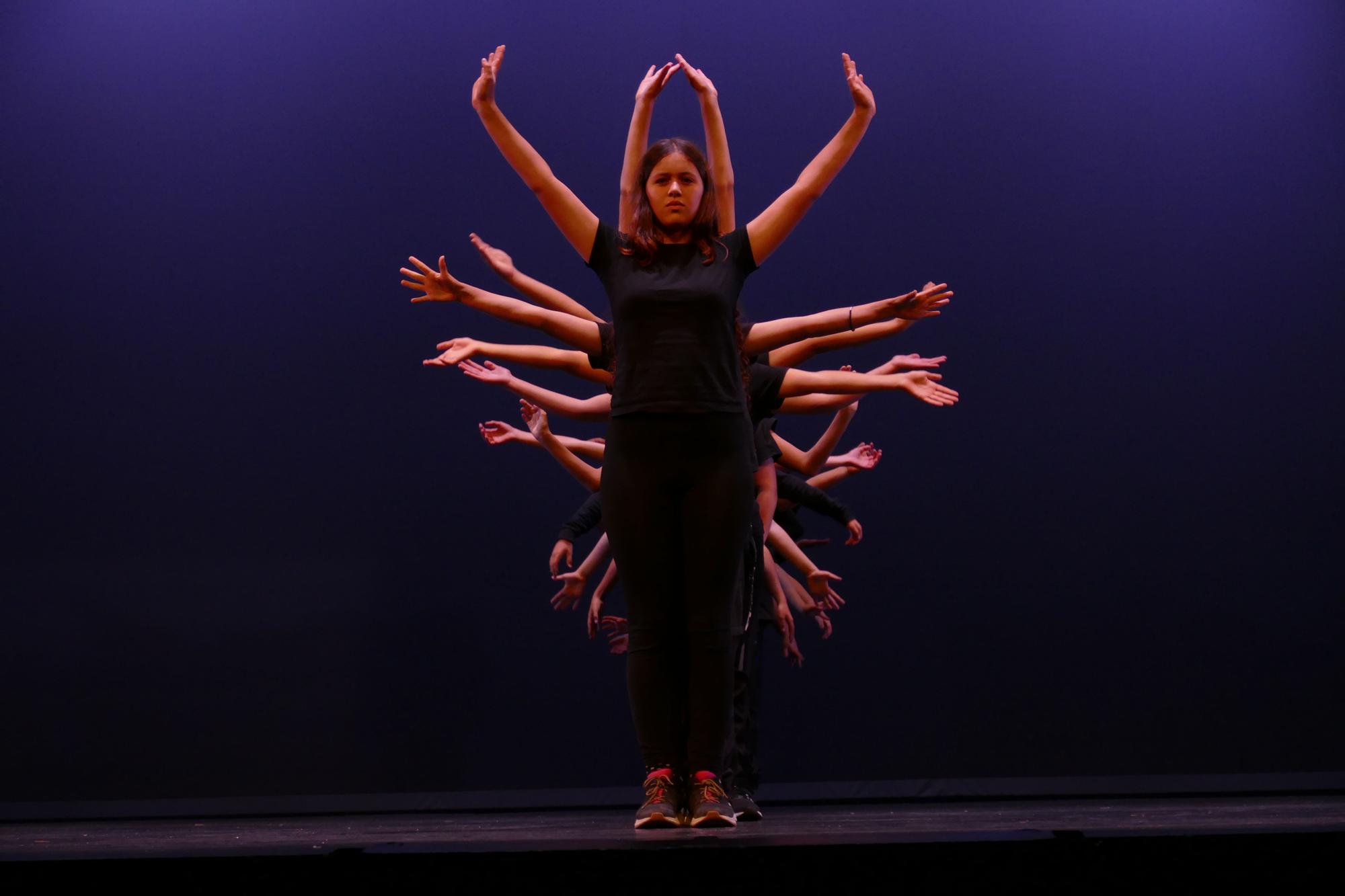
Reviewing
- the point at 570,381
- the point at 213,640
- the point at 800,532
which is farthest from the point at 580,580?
the point at 213,640

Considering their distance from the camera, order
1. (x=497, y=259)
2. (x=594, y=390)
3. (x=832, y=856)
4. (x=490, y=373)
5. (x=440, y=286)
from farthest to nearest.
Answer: (x=594, y=390)
(x=490, y=373)
(x=497, y=259)
(x=440, y=286)
(x=832, y=856)

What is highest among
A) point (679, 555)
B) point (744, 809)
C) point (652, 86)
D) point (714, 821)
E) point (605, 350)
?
point (652, 86)

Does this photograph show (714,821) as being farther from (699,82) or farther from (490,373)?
(699,82)

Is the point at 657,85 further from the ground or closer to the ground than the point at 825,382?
further from the ground

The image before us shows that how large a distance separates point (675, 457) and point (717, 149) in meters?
0.86

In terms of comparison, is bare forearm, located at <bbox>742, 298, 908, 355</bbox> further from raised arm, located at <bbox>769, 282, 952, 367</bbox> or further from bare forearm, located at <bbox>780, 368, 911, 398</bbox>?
raised arm, located at <bbox>769, 282, 952, 367</bbox>

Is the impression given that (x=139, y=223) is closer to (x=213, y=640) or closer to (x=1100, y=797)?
(x=213, y=640)

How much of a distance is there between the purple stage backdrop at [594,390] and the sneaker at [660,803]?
270 cm

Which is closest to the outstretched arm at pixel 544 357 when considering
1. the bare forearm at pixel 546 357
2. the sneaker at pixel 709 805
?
the bare forearm at pixel 546 357

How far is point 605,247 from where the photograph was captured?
7.11 feet

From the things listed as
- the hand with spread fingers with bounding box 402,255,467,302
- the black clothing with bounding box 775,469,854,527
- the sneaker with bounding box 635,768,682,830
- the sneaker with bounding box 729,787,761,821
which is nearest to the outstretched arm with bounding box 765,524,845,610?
the black clothing with bounding box 775,469,854,527

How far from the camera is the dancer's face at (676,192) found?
84.5 inches

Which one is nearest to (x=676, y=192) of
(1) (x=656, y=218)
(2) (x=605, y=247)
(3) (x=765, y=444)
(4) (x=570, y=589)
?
(1) (x=656, y=218)

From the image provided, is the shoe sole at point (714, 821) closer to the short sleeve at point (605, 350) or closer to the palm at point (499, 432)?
the short sleeve at point (605, 350)
